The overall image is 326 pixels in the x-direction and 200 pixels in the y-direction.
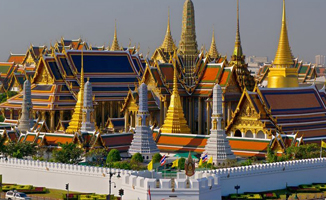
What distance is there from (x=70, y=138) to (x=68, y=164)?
30.1 ft

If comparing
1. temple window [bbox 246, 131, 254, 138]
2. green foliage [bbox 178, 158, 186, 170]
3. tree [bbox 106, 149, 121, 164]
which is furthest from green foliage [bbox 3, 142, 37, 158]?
temple window [bbox 246, 131, 254, 138]

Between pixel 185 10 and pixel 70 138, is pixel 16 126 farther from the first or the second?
pixel 185 10

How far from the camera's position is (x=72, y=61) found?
75.4 m

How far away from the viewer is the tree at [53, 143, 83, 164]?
5144 centimetres

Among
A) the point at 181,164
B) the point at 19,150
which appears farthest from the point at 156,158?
the point at 19,150

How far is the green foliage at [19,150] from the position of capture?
5381cm

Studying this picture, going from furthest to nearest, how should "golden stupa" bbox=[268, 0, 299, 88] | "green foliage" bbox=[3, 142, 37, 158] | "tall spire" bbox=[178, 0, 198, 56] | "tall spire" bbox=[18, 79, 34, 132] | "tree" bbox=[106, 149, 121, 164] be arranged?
"tall spire" bbox=[178, 0, 198, 56] → "golden stupa" bbox=[268, 0, 299, 88] → "tall spire" bbox=[18, 79, 34, 132] → "green foliage" bbox=[3, 142, 37, 158] → "tree" bbox=[106, 149, 121, 164]

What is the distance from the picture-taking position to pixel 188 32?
73500 mm

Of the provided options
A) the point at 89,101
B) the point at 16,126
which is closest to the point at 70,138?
the point at 89,101

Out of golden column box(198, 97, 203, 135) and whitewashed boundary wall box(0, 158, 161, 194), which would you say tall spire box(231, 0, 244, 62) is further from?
whitewashed boundary wall box(0, 158, 161, 194)

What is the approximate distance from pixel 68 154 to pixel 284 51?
870 inches

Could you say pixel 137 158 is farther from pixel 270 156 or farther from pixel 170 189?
pixel 170 189

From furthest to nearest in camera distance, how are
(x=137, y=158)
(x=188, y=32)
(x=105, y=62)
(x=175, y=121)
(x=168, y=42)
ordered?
(x=168, y=42) → (x=105, y=62) → (x=188, y=32) → (x=175, y=121) → (x=137, y=158)

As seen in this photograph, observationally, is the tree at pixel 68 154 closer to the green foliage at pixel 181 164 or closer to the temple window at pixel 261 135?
the green foliage at pixel 181 164
